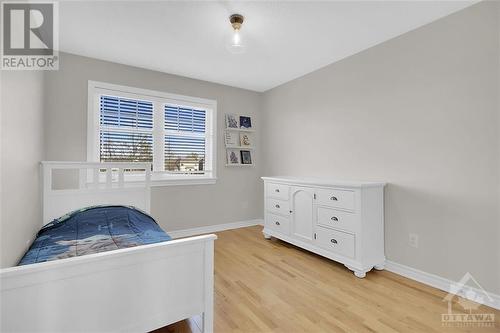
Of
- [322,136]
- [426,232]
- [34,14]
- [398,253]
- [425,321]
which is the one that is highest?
[34,14]

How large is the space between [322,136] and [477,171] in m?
1.60

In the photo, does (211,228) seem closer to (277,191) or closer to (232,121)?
(277,191)

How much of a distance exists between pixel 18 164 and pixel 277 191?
2.53 m

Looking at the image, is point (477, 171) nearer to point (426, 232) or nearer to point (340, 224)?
point (426, 232)

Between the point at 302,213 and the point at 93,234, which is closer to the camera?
the point at 93,234

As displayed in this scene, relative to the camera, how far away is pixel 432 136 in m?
2.18

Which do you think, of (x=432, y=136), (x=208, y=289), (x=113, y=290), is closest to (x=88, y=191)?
(x=113, y=290)

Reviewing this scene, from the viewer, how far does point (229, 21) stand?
2.16 m

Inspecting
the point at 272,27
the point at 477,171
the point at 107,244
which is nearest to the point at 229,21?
the point at 272,27

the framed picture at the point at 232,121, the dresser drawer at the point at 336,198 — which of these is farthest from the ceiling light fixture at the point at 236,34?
the framed picture at the point at 232,121

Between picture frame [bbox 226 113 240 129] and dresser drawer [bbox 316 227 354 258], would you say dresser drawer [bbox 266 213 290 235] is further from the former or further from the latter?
picture frame [bbox 226 113 240 129]

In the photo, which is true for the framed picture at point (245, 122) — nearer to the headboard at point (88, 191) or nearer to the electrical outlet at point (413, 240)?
the headboard at point (88, 191)

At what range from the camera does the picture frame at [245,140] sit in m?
4.08
